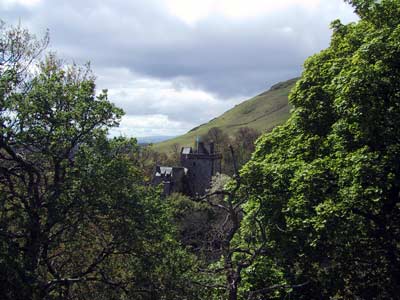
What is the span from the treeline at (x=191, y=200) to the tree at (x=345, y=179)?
0.05 m

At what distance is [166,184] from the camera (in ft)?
220

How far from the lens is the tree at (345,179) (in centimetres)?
1542

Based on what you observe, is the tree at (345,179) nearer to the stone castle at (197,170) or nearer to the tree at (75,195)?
the tree at (75,195)

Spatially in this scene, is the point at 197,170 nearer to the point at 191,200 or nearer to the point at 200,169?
the point at 200,169

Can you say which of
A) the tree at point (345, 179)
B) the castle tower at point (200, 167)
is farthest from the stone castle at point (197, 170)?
the tree at point (345, 179)

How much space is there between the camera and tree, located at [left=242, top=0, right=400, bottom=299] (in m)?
15.4

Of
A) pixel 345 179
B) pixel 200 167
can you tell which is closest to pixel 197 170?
pixel 200 167

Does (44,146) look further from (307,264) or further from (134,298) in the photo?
(307,264)

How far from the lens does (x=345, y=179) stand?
15.4 meters

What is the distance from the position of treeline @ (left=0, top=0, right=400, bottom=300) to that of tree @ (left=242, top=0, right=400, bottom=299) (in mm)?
49

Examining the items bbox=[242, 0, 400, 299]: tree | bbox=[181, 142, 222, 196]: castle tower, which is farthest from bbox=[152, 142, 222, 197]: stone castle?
bbox=[242, 0, 400, 299]: tree

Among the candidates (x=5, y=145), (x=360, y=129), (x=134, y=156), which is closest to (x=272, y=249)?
(x=360, y=129)

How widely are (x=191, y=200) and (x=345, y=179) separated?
5.24 metres

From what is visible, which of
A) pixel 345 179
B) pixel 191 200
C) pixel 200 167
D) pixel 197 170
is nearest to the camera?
pixel 345 179
